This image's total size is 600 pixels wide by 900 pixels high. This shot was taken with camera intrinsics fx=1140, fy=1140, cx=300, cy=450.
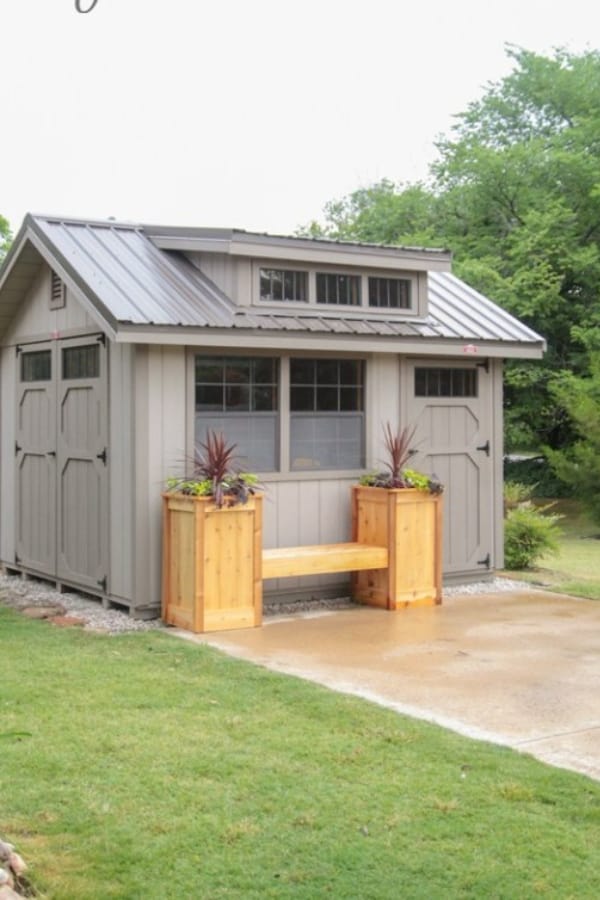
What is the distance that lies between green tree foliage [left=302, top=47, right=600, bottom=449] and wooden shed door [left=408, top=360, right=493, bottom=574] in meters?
11.3

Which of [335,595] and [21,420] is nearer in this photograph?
[335,595]

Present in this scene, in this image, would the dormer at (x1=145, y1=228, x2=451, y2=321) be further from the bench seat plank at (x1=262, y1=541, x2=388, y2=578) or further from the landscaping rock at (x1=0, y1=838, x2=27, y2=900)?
the landscaping rock at (x1=0, y1=838, x2=27, y2=900)

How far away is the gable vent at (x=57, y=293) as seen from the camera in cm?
965

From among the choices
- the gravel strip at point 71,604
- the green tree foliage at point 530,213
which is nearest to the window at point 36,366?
the gravel strip at point 71,604

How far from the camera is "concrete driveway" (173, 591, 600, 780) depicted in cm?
568

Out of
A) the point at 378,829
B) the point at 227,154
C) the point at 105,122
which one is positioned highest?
the point at 227,154

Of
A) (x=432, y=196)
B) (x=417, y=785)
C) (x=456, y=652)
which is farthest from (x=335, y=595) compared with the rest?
(x=432, y=196)

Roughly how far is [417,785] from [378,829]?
52cm

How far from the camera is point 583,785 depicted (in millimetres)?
4660

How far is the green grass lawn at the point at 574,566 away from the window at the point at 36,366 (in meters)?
4.81

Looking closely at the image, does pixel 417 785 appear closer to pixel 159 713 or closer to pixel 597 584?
pixel 159 713

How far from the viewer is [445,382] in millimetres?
10102

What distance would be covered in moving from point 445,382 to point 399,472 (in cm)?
129

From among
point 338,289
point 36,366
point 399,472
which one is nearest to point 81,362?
point 36,366
